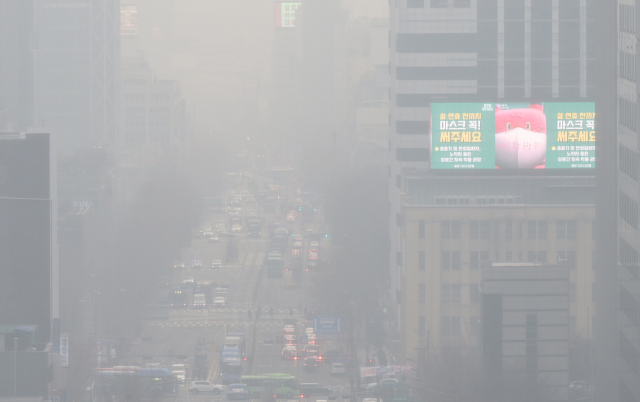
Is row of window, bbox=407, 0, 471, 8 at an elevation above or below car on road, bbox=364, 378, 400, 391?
above

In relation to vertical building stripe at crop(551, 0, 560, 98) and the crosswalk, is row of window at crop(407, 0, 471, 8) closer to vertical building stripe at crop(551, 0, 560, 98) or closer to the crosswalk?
vertical building stripe at crop(551, 0, 560, 98)

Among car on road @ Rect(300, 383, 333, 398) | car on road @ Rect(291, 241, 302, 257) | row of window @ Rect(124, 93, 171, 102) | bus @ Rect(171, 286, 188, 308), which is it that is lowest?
car on road @ Rect(300, 383, 333, 398)

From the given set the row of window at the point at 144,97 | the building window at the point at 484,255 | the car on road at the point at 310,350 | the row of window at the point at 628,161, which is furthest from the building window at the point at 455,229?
the row of window at the point at 144,97

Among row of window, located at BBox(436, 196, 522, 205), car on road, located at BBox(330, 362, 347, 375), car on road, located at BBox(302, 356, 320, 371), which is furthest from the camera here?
row of window, located at BBox(436, 196, 522, 205)

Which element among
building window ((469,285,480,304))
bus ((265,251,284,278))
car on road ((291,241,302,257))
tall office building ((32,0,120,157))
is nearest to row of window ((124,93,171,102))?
tall office building ((32,0,120,157))

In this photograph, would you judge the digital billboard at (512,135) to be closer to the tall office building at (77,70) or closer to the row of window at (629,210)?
the row of window at (629,210)
